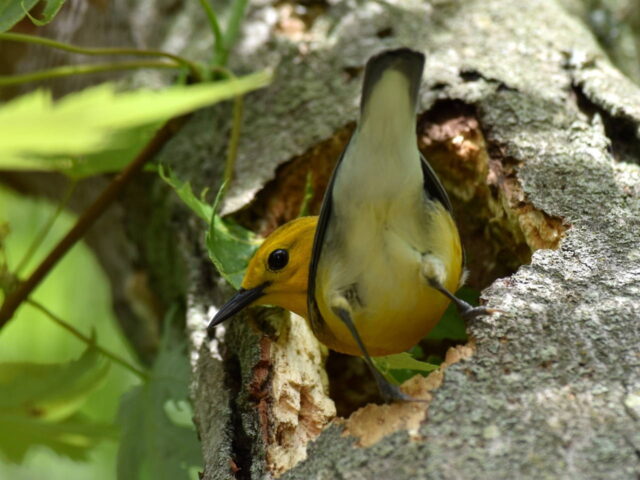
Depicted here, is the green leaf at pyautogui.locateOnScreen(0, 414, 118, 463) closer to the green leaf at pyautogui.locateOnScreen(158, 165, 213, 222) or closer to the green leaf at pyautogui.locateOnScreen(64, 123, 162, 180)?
the green leaf at pyautogui.locateOnScreen(158, 165, 213, 222)

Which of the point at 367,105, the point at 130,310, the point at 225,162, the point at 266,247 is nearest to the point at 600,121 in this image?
the point at 367,105

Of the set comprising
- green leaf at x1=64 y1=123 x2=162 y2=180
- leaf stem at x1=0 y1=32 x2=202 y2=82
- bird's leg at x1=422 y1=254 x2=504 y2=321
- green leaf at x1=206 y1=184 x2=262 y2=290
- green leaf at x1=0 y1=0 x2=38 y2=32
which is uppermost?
leaf stem at x1=0 y1=32 x2=202 y2=82

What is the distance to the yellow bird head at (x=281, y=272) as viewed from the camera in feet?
8.82

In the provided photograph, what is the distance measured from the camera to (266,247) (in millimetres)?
2715

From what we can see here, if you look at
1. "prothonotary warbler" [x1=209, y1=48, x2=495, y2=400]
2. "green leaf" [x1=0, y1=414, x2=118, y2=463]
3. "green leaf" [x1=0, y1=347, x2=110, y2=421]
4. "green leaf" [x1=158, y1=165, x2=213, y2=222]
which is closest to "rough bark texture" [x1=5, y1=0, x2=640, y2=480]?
"prothonotary warbler" [x1=209, y1=48, x2=495, y2=400]

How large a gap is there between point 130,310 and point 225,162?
4.90ft

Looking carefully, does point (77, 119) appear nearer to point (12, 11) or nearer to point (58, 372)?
point (12, 11)

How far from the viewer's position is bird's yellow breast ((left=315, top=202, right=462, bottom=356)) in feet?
7.96

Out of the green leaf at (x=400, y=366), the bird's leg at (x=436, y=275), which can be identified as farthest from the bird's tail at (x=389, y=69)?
the green leaf at (x=400, y=366)

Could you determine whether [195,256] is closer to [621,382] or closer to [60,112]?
[621,382]

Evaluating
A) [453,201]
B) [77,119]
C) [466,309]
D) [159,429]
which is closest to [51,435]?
[159,429]

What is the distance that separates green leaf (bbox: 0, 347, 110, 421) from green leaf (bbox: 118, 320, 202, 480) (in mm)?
237

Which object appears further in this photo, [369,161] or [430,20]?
[430,20]

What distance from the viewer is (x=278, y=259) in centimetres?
270
